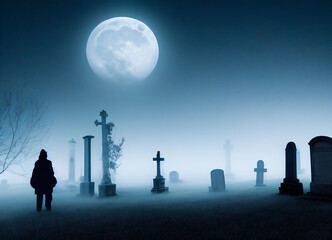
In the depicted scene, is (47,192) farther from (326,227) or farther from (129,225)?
(326,227)

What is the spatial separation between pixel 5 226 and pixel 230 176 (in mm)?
27661

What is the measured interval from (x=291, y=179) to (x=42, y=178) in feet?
34.7

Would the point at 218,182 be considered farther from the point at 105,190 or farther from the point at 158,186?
the point at 105,190

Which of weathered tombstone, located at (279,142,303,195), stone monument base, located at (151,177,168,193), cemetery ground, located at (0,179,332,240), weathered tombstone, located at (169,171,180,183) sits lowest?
weathered tombstone, located at (169,171,180,183)

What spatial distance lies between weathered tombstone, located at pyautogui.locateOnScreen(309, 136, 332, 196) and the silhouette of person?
10420 millimetres

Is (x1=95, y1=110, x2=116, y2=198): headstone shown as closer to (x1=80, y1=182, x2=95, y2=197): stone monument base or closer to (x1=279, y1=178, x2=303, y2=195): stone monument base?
(x1=80, y1=182, x2=95, y2=197): stone monument base

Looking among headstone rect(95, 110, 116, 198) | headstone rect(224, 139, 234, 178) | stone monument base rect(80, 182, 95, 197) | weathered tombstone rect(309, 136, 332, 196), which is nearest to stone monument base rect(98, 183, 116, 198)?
headstone rect(95, 110, 116, 198)

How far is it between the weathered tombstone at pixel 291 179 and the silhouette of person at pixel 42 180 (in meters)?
9.82

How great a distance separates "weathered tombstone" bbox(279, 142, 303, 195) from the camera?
446 inches

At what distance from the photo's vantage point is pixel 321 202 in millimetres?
9156

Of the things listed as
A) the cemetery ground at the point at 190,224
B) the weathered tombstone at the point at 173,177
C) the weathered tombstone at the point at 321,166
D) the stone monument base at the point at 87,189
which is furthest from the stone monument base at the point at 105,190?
the weathered tombstone at the point at 173,177

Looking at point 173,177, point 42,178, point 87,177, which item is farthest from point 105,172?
point 173,177

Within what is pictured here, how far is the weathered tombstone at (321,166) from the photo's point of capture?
10.5 metres

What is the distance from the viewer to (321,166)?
10852 mm
